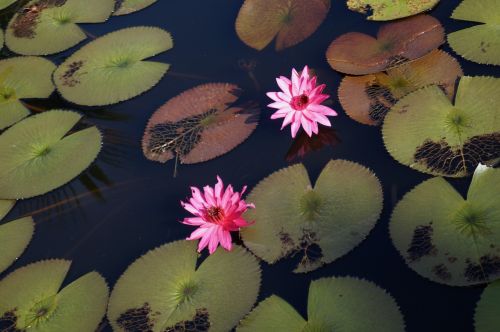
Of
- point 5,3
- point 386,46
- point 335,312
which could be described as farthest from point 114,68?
point 335,312

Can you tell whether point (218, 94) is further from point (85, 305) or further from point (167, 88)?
point (85, 305)

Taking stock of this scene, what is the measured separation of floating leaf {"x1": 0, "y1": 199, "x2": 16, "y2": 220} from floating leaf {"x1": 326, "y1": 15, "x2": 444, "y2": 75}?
2240 millimetres

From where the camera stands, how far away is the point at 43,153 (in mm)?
3705

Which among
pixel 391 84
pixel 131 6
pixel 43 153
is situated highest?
pixel 131 6

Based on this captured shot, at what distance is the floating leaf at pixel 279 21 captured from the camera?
3.99m

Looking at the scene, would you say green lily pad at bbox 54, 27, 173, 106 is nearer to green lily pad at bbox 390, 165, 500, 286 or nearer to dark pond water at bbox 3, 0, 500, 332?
dark pond water at bbox 3, 0, 500, 332

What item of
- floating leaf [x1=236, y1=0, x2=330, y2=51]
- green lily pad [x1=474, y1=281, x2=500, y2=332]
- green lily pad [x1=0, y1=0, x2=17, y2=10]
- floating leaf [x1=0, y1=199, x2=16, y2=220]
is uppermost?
green lily pad [x1=0, y1=0, x2=17, y2=10]

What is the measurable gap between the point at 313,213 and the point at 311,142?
614 millimetres

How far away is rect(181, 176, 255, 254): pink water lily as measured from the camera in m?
2.92

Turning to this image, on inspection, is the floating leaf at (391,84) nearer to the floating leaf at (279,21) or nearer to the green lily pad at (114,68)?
the floating leaf at (279,21)

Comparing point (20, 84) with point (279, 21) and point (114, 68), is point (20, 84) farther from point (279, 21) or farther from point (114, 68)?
point (279, 21)

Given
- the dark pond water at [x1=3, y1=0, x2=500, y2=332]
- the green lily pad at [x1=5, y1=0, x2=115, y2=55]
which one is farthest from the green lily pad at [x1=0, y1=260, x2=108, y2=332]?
the green lily pad at [x1=5, y1=0, x2=115, y2=55]

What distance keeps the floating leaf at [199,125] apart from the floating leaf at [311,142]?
0.29 meters

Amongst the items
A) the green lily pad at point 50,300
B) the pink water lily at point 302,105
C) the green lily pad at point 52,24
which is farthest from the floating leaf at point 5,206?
the pink water lily at point 302,105
